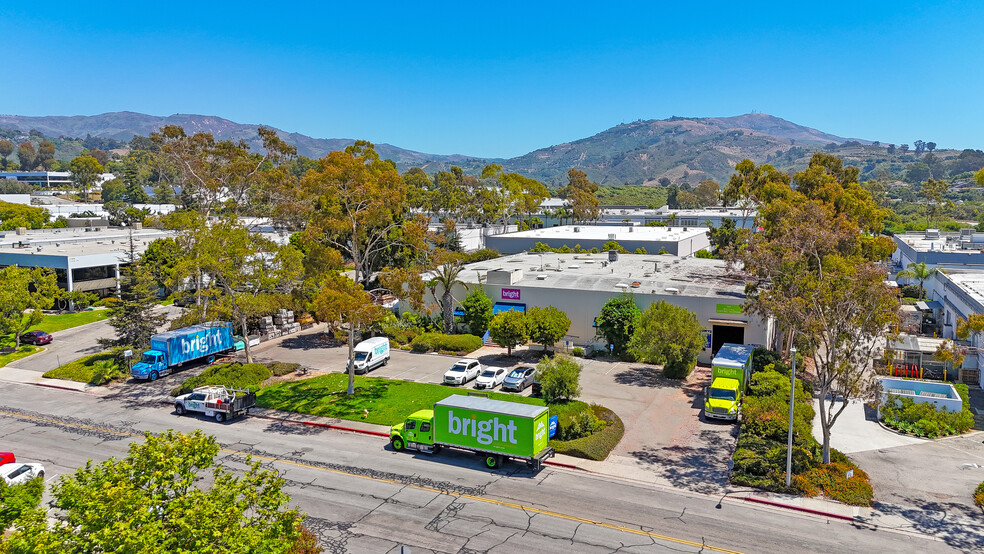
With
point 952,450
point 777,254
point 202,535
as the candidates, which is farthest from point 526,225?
point 202,535

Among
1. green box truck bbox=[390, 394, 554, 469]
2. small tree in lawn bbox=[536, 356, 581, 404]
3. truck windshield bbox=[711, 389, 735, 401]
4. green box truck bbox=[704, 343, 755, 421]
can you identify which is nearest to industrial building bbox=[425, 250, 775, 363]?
green box truck bbox=[704, 343, 755, 421]

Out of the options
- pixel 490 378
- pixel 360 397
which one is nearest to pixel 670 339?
pixel 490 378

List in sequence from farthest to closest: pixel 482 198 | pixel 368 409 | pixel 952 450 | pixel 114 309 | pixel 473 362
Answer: pixel 482 198 < pixel 114 309 < pixel 473 362 < pixel 368 409 < pixel 952 450

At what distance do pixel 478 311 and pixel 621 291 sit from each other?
38.5ft

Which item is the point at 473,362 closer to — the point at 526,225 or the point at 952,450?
the point at 952,450

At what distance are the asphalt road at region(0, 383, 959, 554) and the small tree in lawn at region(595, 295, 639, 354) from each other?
1988 cm

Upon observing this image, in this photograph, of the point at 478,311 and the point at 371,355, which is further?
the point at 478,311

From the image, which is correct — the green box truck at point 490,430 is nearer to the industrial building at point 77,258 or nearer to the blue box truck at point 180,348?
the blue box truck at point 180,348

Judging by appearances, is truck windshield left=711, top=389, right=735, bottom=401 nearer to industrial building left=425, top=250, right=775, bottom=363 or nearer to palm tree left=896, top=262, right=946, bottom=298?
industrial building left=425, top=250, right=775, bottom=363

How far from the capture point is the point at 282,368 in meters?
43.6

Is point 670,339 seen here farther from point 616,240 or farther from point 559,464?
point 616,240

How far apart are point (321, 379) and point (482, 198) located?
89.5 metres

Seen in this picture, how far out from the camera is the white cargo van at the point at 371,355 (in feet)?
142

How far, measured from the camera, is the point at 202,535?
41.5 feet
